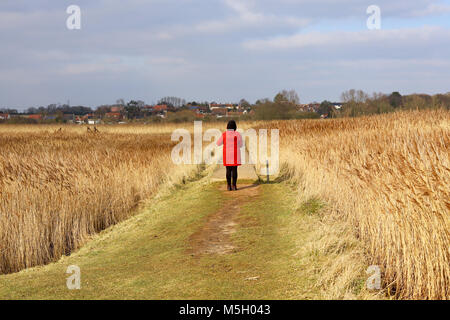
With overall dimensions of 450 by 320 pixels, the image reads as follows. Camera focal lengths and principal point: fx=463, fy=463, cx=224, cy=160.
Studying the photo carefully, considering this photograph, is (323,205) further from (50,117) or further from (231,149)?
(50,117)

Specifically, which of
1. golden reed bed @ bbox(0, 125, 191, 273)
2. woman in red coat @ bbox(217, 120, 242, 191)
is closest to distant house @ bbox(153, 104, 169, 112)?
golden reed bed @ bbox(0, 125, 191, 273)

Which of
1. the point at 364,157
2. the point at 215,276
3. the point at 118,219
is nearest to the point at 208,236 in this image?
the point at 215,276

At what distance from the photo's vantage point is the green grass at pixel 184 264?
19.1 ft

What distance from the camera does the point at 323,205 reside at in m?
9.70

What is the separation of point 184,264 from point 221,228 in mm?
2190

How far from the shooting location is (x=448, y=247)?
4.67 metres

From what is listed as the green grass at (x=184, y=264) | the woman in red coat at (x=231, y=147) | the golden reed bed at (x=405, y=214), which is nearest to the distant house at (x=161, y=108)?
the woman in red coat at (x=231, y=147)

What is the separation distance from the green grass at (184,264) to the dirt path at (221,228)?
0.55ft

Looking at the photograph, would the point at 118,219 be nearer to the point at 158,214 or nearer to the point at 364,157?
the point at 158,214

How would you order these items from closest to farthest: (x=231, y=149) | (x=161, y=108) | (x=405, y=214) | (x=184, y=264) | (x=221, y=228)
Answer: (x=405, y=214)
(x=184, y=264)
(x=221, y=228)
(x=231, y=149)
(x=161, y=108)

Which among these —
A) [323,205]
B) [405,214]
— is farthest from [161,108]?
[405,214]

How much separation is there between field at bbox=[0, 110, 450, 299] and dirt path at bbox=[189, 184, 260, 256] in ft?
0.90

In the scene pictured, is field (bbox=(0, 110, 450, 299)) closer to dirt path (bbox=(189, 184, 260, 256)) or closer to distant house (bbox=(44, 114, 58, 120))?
dirt path (bbox=(189, 184, 260, 256))
